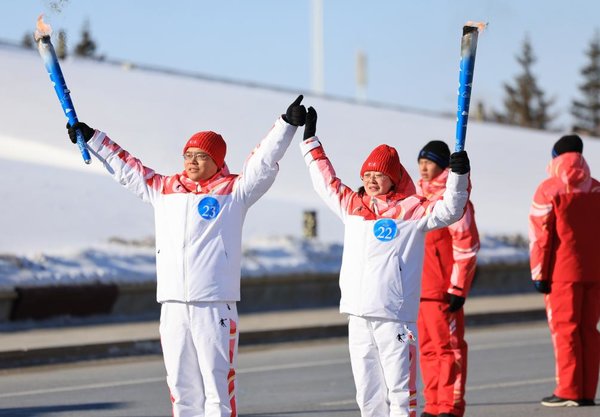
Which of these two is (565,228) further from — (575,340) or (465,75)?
(465,75)

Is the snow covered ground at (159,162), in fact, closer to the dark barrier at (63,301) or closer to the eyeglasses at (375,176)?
the dark barrier at (63,301)

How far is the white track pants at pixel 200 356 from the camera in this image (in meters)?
7.16

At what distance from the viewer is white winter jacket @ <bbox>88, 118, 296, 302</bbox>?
7.21 m

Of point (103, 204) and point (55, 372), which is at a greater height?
point (103, 204)

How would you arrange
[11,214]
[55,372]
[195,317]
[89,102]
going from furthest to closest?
1. [89,102]
2. [11,214]
3. [55,372]
4. [195,317]

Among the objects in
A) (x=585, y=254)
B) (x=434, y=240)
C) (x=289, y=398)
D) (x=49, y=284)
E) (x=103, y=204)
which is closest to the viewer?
(x=434, y=240)

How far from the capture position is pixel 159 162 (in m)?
25.9

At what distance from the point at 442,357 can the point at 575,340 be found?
1.31m

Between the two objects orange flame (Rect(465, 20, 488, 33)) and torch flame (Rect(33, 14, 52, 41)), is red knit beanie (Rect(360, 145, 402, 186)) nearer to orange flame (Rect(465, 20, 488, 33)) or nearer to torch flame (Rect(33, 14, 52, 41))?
orange flame (Rect(465, 20, 488, 33))

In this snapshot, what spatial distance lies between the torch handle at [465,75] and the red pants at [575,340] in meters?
2.71

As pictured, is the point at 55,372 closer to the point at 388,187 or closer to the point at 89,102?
the point at 388,187

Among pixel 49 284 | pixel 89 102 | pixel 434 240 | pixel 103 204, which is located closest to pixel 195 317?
pixel 434 240

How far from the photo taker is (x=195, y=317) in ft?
23.6

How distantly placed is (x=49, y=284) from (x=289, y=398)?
551 centimetres
